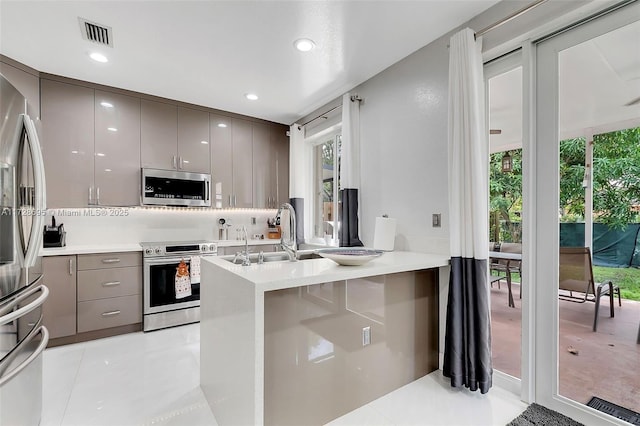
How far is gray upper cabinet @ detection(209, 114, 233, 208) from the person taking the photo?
12.8ft

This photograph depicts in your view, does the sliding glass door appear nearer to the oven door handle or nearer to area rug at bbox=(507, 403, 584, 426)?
area rug at bbox=(507, 403, 584, 426)

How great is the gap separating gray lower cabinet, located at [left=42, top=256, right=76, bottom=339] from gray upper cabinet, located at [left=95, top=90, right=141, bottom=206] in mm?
757

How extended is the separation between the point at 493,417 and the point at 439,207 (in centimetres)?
136

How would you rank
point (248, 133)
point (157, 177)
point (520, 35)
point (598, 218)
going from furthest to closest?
1. point (248, 133)
2. point (157, 177)
3. point (520, 35)
4. point (598, 218)

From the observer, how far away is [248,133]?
13.7 feet

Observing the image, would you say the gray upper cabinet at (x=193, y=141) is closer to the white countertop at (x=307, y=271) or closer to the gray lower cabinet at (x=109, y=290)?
the gray lower cabinet at (x=109, y=290)

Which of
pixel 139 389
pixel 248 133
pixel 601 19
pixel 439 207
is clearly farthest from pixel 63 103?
pixel 601 19

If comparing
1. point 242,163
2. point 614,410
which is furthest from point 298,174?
point 614,410

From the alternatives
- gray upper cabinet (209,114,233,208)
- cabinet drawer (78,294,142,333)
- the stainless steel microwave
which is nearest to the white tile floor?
cabinet drawer (78,294,142,333)

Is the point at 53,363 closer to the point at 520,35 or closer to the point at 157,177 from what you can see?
the point at 157,177

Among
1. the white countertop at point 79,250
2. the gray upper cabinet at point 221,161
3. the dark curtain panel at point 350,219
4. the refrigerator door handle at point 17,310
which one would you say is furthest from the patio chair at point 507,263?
the white countertop at point 79,250

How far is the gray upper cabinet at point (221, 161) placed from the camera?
12.8 feet

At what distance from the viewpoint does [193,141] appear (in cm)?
375

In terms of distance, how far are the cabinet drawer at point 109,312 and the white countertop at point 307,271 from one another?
5.54 feet
